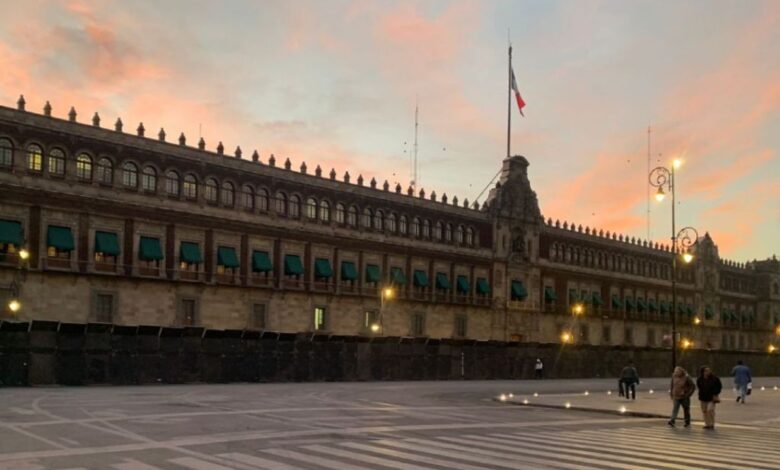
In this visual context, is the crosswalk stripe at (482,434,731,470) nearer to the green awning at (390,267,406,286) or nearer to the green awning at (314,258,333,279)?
the green awning at (314,258,333,279)

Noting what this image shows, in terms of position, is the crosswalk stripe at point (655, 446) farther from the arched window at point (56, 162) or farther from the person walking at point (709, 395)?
the arched window at point (56, 162)

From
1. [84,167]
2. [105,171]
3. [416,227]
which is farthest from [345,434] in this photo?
[416,227]

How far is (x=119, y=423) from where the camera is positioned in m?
21.7

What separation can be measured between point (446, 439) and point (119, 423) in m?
8.59

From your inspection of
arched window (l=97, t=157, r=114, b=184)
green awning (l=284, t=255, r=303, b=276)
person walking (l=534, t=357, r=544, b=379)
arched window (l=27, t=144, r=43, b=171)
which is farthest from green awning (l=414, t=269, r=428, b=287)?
arched window (l=27, t=144, r=43, b=171)

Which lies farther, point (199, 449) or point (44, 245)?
point (44, 245)

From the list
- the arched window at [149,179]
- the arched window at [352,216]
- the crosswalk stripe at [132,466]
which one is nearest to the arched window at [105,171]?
the arched window at [149,179]

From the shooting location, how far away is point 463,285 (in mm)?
83688

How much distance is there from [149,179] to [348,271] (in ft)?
65.5

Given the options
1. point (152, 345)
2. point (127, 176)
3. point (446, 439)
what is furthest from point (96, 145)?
point (446, 439)

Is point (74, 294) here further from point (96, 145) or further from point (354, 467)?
point (354, 467)

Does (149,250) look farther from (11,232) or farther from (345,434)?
(345,434)

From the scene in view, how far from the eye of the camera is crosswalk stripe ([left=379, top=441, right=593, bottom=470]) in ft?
50.6

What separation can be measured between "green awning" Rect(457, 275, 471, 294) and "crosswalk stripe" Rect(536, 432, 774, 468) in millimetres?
61401
